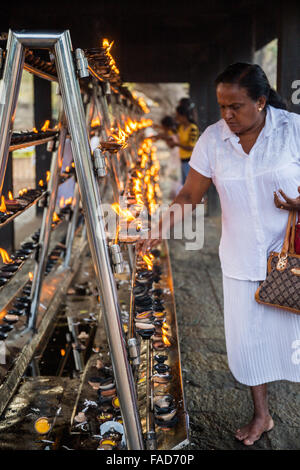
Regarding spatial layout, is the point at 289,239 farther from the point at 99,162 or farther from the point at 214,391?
the point at 214,391

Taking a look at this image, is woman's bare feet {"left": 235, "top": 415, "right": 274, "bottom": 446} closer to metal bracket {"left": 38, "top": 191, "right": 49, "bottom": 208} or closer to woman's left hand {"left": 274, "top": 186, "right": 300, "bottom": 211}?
woman's left hand {"left": 274, "top": 186, "right": 300, "bottom": 211}

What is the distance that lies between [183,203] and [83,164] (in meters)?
0.97

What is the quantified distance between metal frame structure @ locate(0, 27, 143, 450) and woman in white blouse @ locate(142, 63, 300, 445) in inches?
31.2

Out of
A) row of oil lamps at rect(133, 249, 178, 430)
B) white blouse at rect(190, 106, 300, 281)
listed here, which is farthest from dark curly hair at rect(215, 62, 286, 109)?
row of oil lamps at rect(133, 249, 178, 430)

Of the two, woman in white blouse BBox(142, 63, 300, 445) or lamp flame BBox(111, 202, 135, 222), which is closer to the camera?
woman in white blouse BBox(142, 63, 300, 445)

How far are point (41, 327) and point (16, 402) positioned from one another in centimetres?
114

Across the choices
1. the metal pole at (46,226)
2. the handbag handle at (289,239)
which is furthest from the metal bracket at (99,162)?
the metal pole at (46,226)

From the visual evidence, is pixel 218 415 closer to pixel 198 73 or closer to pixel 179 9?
pixel 179 9

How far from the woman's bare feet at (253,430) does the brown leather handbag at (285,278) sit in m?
0.79

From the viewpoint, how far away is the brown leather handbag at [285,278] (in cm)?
299

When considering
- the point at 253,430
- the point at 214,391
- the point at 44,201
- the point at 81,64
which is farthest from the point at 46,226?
the point at 253,430

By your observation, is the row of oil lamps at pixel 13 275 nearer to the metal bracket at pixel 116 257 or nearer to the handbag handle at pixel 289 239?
the metal bracket at pixel 116 257

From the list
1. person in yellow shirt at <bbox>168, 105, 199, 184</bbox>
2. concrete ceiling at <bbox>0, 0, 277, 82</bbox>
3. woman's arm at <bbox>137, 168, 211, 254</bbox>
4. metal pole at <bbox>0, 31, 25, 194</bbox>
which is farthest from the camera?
person in yellow shirt at <bbox>168, 105, 199, 184</bbox>

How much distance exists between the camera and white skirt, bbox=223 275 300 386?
3.17m
